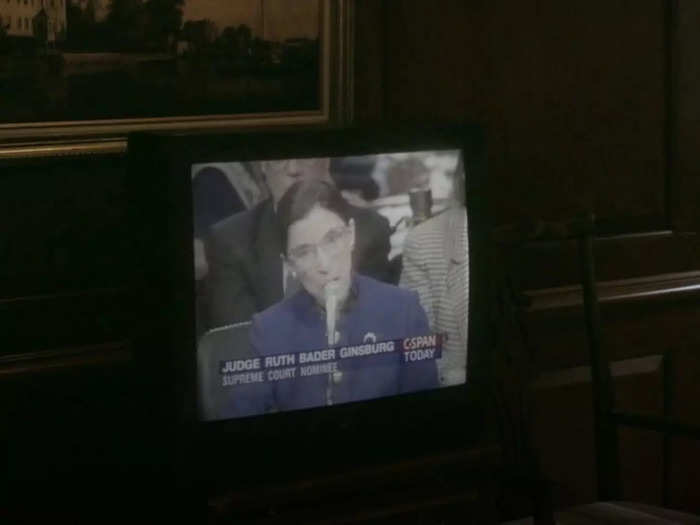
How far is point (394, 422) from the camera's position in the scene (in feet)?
8.27

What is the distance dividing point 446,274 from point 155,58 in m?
0.73

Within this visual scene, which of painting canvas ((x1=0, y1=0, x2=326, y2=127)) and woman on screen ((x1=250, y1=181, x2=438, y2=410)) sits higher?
painting canvas ((x1=0, y1=0, x2=326, y2=127))

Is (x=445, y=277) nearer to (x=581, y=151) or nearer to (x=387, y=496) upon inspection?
(x=387, y=496)

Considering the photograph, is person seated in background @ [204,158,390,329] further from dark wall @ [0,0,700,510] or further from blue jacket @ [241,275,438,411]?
dark wall @ [0,0,700,510]

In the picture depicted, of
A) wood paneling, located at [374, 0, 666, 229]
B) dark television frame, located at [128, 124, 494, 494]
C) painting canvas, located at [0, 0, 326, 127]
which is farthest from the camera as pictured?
wood paneling, located at [374, 0, 666, 229]

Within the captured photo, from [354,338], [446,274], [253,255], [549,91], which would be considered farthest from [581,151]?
[253,255]

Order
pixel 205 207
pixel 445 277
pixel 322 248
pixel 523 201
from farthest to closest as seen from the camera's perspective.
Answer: pixel 523 201
pixel 445 277
pixel 322 248
pixel 205 207

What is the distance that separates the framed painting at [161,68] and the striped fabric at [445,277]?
50 centimetres

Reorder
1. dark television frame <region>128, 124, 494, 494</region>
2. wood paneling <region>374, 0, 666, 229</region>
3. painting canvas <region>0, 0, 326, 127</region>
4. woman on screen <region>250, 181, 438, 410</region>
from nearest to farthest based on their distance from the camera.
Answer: dark television frame <region>128, 124, 494, 494</region>, woman on screen <region>250, 181, 438, 410</region>, painting canvas <region>0, 0, 326, 127</region>, wood paneling <region>374, 0, 666, 229</region>

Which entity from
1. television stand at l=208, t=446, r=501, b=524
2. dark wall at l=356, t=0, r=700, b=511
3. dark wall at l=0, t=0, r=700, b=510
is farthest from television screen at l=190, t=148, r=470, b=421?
dark wall at l=356, t=0, r=700, b=511

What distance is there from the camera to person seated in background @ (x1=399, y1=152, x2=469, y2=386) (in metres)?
2.46

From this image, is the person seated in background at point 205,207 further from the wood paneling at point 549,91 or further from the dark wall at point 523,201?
the wood paneling at point 549,91

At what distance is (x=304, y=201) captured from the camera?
7.67 ft

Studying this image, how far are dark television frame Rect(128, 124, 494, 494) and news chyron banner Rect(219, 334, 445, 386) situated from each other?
0.24 ft
